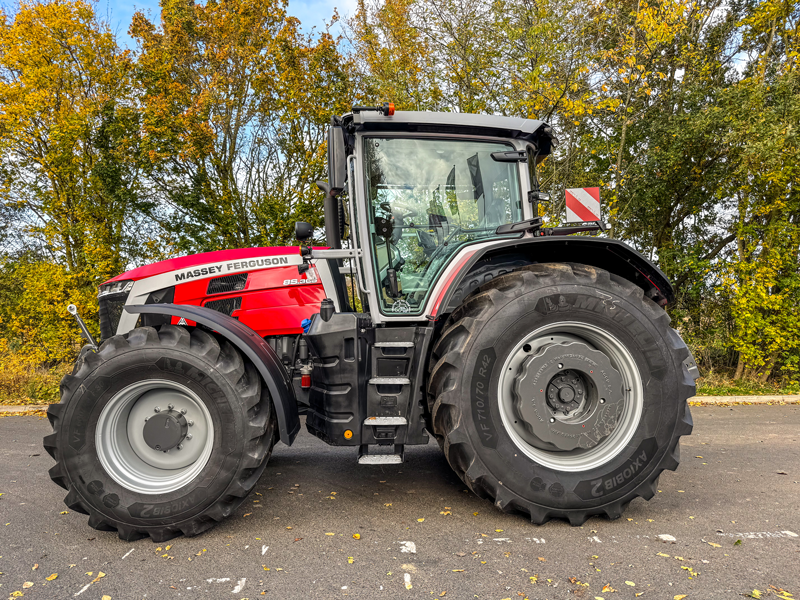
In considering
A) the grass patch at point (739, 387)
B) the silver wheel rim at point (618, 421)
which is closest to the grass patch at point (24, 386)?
the silver wheel rim at point (618, 421)

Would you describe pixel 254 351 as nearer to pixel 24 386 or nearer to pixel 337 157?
pixel 337 157

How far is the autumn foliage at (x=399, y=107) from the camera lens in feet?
27.8

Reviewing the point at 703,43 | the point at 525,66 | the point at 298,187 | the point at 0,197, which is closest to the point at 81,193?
the point at 0,197

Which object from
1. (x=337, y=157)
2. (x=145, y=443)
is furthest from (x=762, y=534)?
(x=145, y=443)

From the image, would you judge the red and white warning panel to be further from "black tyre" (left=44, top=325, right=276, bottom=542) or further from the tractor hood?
"black tyre" (left=44, top=325, right=276, bottom=542)

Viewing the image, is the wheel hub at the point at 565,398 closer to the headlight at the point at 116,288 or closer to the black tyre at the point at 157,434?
the black tyre at the point at 157,434

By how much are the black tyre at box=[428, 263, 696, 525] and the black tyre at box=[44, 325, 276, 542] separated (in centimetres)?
109

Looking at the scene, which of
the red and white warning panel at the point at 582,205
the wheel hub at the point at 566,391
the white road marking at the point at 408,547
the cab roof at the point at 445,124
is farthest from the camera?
the red and white warning panel at the point at 582,205

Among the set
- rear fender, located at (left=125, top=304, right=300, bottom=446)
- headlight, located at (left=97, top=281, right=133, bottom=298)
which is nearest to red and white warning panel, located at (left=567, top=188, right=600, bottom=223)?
rear fender, located at (left=125, top=304, right=300, bottom=446)

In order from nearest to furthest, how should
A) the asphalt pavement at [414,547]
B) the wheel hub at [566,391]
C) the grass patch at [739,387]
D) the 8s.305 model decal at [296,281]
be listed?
the asphalt pavement at [414,547] < the wheel hub at [566,391] < the 8s.305 model decal at [296,281] < the grass patch at [739,387]

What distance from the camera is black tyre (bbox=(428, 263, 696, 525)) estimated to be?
9.20 ft

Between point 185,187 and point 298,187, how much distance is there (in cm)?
262

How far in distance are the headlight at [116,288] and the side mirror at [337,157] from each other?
1.81 metres

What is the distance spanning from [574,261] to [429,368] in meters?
1.20
